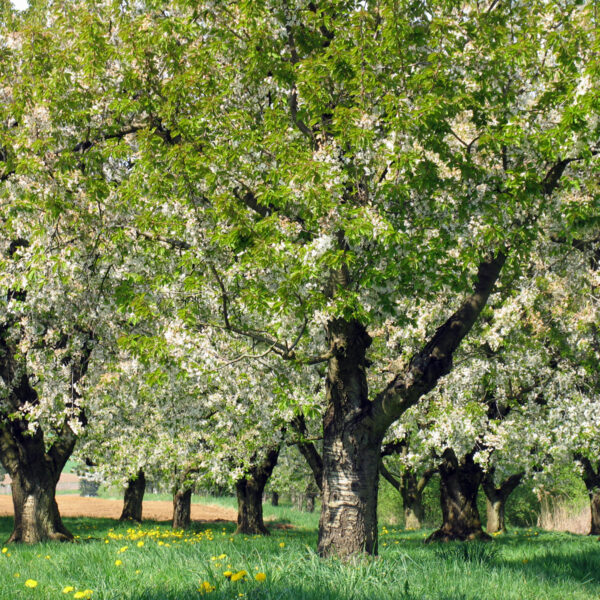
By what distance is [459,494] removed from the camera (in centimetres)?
1761

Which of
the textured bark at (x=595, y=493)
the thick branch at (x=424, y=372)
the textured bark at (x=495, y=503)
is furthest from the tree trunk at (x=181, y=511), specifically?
the thick branch at (x=424, y=372)

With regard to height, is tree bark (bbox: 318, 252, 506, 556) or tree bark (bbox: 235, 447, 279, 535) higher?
tree bark (bbox: 318, 252, 506, 556)

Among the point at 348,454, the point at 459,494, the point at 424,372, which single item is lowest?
the point at 459,494

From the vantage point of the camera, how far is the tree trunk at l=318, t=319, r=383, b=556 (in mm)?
7451

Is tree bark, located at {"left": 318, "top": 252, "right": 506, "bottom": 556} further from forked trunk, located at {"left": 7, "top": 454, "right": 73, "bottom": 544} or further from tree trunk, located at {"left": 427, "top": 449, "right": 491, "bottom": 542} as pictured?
tree trunk, located at {"left": 427, "top": 449, "right": 491, "bottom": 542}

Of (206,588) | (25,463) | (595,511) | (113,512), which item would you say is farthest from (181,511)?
(206,588)

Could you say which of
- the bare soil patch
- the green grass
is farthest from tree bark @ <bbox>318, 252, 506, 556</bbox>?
the bare soil patch

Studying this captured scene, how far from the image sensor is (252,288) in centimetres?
752

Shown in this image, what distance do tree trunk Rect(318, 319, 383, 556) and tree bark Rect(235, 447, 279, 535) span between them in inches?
563

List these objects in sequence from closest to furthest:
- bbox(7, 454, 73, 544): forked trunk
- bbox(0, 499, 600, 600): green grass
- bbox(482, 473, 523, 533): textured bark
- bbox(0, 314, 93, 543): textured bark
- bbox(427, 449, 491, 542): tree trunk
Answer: bbox(0, 499, 600, 600): green grass → bbox(0, 314, 93, 543): textured bark → bbox(7, 454, 73, 544): forked trunk → bbox(427, 449, 491, 542): tree trunk → bbox(482, 473, 523, 533): textured bark

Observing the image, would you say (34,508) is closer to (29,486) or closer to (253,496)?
(29,486)

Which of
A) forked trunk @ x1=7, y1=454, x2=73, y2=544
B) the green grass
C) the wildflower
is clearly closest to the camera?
the wildflower

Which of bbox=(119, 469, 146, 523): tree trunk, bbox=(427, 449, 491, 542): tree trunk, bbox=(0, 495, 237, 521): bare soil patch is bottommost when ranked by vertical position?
bbox=(0, 495, 237, 521): bare soil patch

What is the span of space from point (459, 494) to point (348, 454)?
37.5 feet
